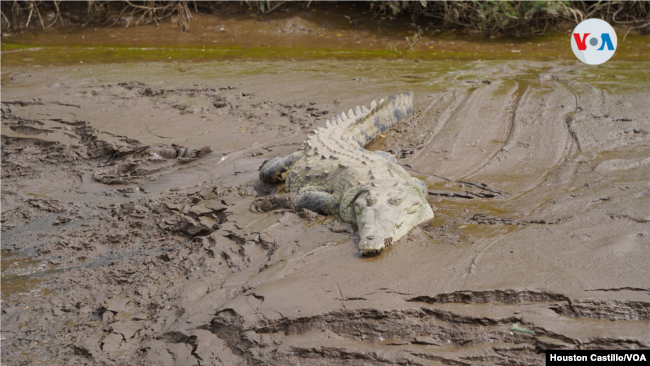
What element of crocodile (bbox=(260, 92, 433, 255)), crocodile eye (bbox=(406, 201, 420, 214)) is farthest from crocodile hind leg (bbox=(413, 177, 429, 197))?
crocodile eye (bbox=(406, 201, 420, 214))

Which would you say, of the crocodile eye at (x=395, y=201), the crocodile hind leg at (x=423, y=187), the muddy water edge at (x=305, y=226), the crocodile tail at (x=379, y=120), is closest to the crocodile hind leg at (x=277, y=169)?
the muddy water edge at (x=305, y=226)

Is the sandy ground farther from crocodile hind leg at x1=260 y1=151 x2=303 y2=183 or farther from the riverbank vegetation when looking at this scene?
the riverbank vegetation

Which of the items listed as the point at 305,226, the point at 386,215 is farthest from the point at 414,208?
the point at 305,226

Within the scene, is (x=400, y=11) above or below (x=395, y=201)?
above

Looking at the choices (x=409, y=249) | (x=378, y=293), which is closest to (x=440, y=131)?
(x=409, y=249)

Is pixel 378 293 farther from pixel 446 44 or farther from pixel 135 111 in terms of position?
pixel 446 44

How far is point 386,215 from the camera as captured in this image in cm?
324

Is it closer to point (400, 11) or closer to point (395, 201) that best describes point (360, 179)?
point (395, 201)

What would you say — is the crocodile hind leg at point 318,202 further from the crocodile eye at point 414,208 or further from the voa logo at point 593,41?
the voa logo at point 593,41

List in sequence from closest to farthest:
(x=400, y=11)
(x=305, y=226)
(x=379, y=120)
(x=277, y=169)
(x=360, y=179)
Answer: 1. (x=305, y=226)
2. (x=360, y=179)
3. (x=277, y=169)
4. (x=379, y=120)
5. (x=400, y=11)

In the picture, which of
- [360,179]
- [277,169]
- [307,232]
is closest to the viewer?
[307,232]

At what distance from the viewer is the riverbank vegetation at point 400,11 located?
10.4 m

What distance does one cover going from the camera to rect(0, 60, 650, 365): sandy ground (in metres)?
2.44

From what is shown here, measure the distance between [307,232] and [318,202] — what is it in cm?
54
